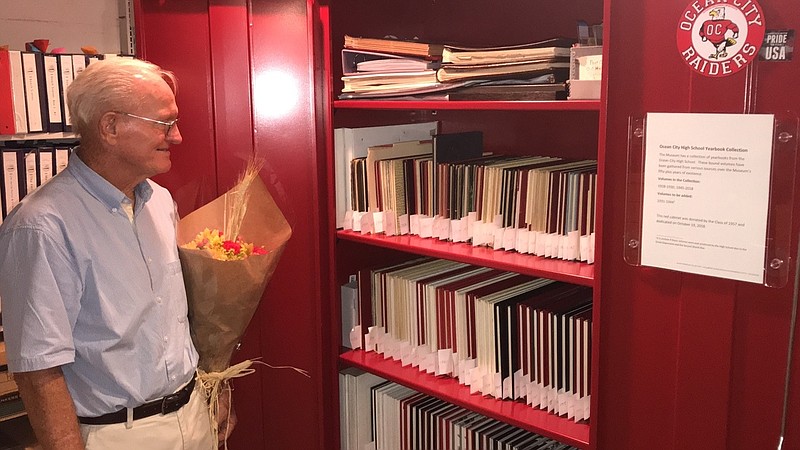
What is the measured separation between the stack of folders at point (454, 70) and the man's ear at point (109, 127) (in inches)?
31.5

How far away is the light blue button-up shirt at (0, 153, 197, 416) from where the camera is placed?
1616 mm

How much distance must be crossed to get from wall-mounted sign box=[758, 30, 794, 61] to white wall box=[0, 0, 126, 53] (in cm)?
295

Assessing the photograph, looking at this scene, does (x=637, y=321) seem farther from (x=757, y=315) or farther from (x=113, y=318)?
(x=113, y=318)

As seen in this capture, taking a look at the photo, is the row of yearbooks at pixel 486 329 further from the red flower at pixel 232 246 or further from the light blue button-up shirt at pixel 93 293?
the light blue button-up shirt at pixel 93 293

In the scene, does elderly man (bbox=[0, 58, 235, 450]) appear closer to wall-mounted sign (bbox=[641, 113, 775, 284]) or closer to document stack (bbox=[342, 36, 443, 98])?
document stack (bbox=[342, 36, 443, 98])

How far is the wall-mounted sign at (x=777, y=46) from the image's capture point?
1.45 meters

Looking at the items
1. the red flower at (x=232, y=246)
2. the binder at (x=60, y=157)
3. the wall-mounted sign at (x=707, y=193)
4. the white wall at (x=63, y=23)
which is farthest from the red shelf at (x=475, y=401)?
the white wall at (x=63, y=23)

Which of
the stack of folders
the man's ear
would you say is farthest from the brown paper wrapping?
Answer: the stack of folders

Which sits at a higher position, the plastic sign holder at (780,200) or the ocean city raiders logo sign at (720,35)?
the ocean city raiders logo sign at (720,35)

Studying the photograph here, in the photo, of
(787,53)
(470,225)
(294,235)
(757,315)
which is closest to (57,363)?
(294,235)

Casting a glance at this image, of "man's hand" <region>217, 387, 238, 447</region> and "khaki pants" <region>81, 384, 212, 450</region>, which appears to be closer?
"khaki pants" <region>81, 384, 212, 450</region>

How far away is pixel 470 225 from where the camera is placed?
2.21 metres

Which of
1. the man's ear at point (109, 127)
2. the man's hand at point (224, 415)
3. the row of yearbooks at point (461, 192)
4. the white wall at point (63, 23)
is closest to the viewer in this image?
A: the man's ear at point (109, 127)

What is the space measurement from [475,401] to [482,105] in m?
0.86
